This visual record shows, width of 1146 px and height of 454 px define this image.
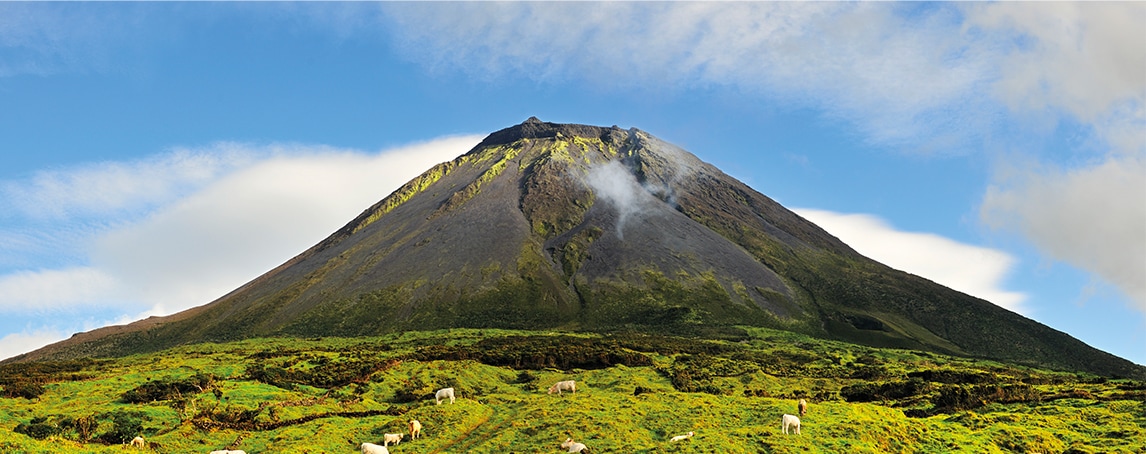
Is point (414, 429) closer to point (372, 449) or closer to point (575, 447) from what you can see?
point (372, 449)

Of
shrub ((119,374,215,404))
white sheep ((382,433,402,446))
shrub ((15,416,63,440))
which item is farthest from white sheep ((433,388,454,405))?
shrub ((15,416,63,440))

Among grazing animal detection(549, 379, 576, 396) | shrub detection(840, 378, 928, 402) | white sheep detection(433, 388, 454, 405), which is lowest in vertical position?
shrub detection(840, 378, 928, 402)

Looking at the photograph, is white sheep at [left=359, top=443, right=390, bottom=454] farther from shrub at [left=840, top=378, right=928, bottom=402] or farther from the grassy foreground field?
shrub at [left=840, top=378, right=928, bottom=402]

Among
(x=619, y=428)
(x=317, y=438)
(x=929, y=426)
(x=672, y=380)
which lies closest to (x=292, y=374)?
(x=317, y=438)

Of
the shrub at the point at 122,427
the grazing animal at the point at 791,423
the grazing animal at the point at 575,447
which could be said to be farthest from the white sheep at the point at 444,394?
the grazing animal at the point at 791,423

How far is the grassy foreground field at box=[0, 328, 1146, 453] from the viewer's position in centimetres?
4016

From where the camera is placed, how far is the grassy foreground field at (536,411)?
132 feet

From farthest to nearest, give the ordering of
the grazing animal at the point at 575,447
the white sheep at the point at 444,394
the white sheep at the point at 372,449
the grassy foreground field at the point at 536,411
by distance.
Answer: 1. the white sheep at the point at 444,394
2. the white sheep at the point at 372,449
3. the grassy foreground field at the point at 536,411
4. the grazing animal at the point at 575,447

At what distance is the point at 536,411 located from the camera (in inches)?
1983

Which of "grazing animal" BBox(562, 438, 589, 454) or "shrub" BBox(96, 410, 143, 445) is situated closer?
"grazing animal" BBox(562, 438, 589, 454)

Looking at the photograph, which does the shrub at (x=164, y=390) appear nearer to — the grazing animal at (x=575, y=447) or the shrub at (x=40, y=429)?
the shrub at (x=40, y=429)

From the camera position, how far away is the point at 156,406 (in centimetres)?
5372

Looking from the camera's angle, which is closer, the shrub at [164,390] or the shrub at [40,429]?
the shrub at [40,429]

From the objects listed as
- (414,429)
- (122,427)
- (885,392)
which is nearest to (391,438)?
(414,429)
